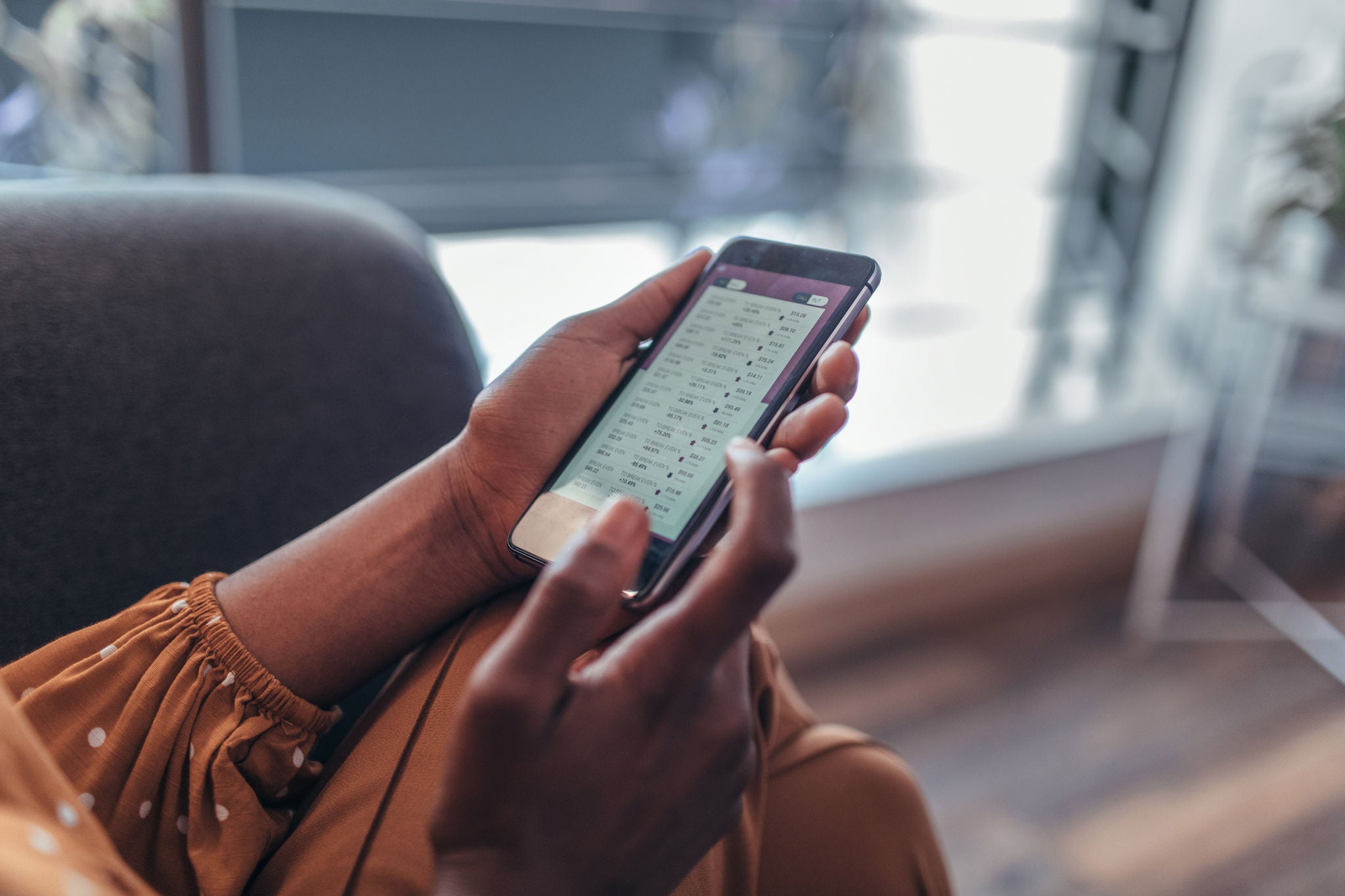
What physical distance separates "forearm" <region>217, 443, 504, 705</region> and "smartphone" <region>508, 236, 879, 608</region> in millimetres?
47

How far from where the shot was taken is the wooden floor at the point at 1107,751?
1.19 m

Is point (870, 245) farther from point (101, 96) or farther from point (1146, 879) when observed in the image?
point (101, 96)

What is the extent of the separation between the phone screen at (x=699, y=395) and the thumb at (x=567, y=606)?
16 cm

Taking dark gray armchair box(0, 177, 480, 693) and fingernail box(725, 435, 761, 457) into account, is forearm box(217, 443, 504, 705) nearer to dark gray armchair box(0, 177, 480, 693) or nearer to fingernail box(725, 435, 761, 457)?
dark gray armchair box(0, 177, 480, 693)

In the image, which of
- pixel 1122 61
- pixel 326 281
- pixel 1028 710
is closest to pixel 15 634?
pixel 326 281

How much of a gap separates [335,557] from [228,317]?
0.67ft

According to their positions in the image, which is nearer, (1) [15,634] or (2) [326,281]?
(1) [15,634]

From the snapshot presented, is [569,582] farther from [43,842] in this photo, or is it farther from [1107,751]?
[1107,751]

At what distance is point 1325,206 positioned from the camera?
4.83 feet

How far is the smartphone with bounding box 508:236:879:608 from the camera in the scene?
49cm

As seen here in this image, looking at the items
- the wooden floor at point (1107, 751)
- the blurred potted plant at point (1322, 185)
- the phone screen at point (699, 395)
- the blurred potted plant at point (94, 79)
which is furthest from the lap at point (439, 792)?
the blurred potted plant at point (1322, 185)

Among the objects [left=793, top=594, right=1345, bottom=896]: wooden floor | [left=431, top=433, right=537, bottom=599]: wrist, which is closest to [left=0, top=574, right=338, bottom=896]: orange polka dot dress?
[left=431, top=433, right=537, bottom=599]: wrist

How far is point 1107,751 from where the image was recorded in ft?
4.62

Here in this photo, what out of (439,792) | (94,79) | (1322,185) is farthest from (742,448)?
(1322,185)
